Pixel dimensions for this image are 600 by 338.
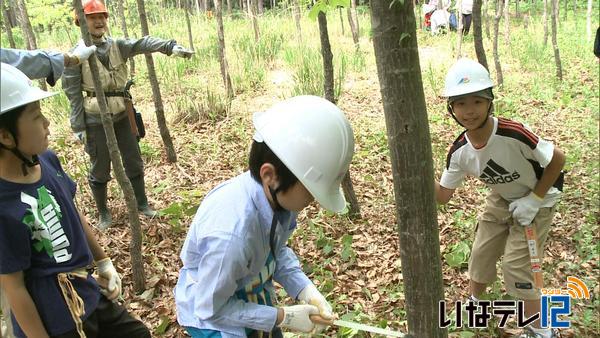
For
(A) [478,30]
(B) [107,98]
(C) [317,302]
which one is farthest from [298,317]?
(A) [478,30]

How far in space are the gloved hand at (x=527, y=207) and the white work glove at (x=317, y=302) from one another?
1328 millimetres

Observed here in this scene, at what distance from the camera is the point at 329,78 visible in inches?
147

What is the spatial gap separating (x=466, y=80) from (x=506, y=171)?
57 cm

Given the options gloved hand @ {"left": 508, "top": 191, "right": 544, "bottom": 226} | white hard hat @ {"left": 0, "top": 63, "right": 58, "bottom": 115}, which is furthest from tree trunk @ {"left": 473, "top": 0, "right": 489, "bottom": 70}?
white hard hat @ {"left": 0, "top": 63, "right": 58, "bottom": 115}

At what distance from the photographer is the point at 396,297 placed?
117 inches

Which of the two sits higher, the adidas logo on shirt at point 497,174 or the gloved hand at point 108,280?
the adidas logo on shirt at point 497,174

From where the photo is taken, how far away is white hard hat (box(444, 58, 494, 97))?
7.80 ft

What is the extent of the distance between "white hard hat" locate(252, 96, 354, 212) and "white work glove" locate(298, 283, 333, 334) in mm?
637

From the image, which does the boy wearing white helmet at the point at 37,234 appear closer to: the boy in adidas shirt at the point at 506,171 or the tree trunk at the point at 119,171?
the tree trunk at the point at 119,171

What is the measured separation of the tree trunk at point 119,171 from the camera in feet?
9.11

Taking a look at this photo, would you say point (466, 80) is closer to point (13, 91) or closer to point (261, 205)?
point (261, 205)

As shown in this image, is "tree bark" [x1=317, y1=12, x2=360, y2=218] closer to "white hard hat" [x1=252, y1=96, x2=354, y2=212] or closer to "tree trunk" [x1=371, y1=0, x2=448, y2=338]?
"tree trunk" [x1=371, y1=0, x2=448, y2=338]

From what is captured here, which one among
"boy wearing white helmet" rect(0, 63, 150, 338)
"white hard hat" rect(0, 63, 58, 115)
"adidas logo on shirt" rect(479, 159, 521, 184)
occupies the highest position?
"white hard hat" rect(0, 63, 58, 115)

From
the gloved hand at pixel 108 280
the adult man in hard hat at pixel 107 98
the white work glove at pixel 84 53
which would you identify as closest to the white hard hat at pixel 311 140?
the gloved hand at pixel 108 280
